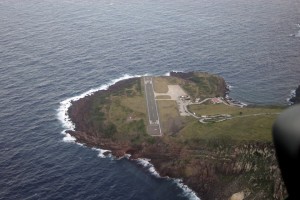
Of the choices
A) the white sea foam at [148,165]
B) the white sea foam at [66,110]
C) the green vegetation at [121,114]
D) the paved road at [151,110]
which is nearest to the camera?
the white sea foam at [148,165]

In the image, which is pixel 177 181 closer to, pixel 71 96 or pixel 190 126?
pixel 190 126

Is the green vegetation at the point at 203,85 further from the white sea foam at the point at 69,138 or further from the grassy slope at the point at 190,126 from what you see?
the white sea foam at the point at 69,138

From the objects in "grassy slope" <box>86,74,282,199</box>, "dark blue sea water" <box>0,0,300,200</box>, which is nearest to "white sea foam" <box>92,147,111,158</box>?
"dark blue sea water" <box>0,0,300,200</box>

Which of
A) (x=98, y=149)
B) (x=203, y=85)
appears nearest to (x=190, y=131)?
(x=98, y=149)

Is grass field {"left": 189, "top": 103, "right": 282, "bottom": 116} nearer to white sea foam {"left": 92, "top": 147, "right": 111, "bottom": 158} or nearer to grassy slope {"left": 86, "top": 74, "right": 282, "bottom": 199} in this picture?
grassy slope {"left": 86, "top": 74, "right": 282, "bottom": 199}

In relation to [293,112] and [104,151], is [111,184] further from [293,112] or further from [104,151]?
[293,112]

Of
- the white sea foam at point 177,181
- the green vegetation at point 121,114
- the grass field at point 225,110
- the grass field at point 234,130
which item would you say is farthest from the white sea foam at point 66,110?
the grass field at point 225,110

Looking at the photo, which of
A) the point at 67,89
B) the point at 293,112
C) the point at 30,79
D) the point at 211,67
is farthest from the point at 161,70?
the point at 293,112
